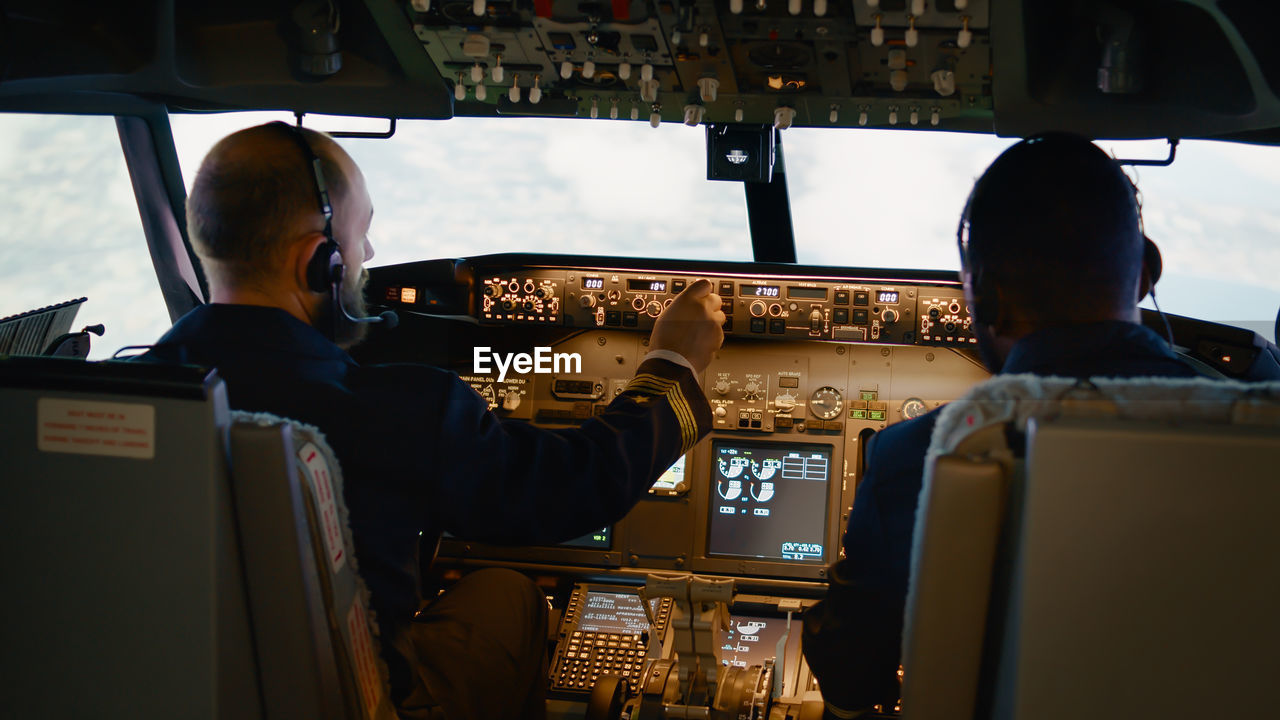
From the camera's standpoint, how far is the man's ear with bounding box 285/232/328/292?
1430 mm

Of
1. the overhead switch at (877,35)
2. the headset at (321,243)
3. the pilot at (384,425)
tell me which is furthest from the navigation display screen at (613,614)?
the overhead switch at (877,35)

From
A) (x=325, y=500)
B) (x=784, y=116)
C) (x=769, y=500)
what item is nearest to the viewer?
(x=325, y=500)

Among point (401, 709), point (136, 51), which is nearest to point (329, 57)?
point (136, 51)

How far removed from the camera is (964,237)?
136cm

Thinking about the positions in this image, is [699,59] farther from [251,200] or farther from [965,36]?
[251,200]

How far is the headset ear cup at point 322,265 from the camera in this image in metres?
1.43

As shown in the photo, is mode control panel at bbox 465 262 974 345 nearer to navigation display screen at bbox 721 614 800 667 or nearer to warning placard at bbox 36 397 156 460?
navigation display screen at bbox 721 614 800 667

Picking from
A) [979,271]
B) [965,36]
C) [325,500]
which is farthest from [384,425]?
[965,36]

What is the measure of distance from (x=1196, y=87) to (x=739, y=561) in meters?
1.43

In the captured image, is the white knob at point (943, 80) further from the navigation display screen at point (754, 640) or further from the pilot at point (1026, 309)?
the navigation display screen at point (754, 640)

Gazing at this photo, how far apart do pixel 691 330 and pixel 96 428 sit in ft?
2.98

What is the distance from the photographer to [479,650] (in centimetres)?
147

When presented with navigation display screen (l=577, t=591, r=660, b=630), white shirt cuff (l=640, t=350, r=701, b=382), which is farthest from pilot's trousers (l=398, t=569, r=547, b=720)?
navigation display screen (l=577, t=591, r=660, b=630)

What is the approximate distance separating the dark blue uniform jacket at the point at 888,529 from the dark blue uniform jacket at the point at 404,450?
1.11 ft
